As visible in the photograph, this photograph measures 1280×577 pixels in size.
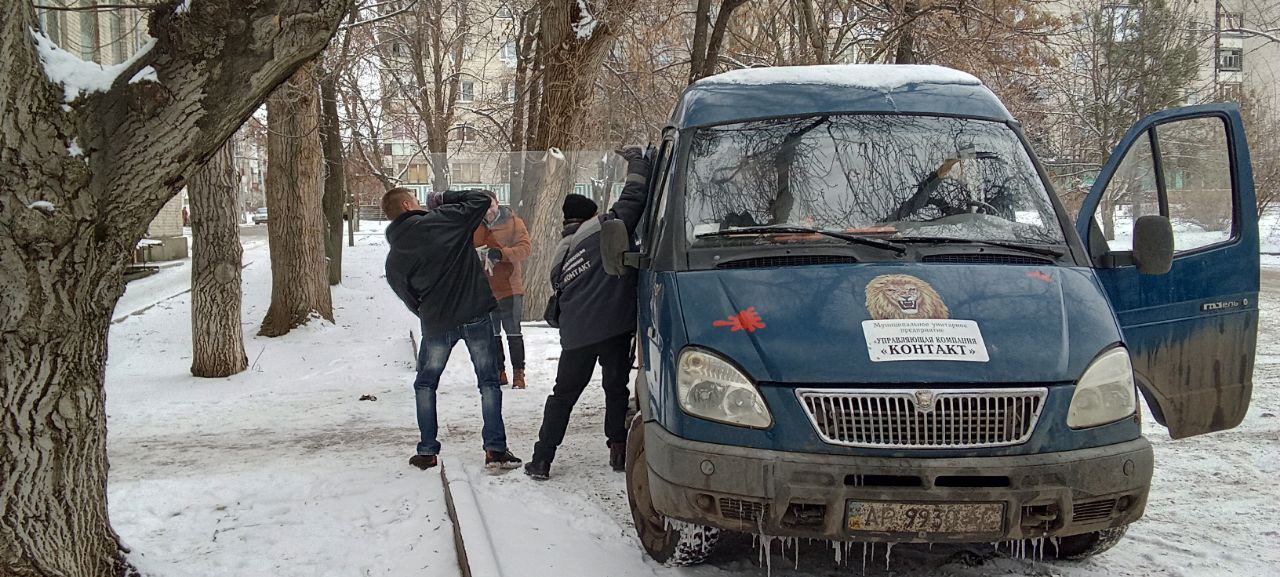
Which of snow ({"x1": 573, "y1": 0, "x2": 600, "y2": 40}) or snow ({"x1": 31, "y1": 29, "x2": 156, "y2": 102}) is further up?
snow ({"x1": 573, "y1": 0, "x2": 600, "y2": 40})

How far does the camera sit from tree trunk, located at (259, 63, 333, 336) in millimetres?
13289

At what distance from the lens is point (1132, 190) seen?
5859mm

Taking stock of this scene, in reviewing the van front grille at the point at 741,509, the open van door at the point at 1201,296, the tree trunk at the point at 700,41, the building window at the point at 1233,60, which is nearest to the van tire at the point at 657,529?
the van front grille at the point at 741,509

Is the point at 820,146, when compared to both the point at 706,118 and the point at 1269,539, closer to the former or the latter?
the point at 706,118

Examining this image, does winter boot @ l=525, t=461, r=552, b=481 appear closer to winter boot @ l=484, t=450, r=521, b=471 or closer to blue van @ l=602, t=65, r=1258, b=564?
winter boot @ l=484, t=450, r=521, b=471

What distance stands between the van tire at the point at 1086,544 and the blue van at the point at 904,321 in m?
0.01

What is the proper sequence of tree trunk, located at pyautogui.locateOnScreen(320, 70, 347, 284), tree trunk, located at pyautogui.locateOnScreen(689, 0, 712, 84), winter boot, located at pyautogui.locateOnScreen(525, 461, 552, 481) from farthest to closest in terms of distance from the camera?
tree trunk, located at pyautogui.locateOnScreen(320, 70, 347, 284), tree trunk, located at pyautogui.locateOnScreen(689, 0, 712, 84), winter boot, located at pyautogui.locateOnScreen(525, 461, 552, 481)

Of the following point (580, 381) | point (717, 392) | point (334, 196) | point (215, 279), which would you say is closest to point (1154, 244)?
point (717, 392)

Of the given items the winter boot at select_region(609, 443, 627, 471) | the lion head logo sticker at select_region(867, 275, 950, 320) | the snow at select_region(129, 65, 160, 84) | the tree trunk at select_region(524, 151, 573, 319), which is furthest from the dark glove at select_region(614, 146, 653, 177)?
the tree trunk at select_region(524, 151, 573, 319)

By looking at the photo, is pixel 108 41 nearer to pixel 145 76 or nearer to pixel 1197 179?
pixel 145 76

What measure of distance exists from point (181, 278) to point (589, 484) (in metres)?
19.6

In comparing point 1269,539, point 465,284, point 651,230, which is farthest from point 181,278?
point 1269,539

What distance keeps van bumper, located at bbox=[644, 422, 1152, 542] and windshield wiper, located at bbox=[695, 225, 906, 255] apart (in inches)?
39.5

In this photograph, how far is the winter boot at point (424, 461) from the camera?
6199 millimetres
